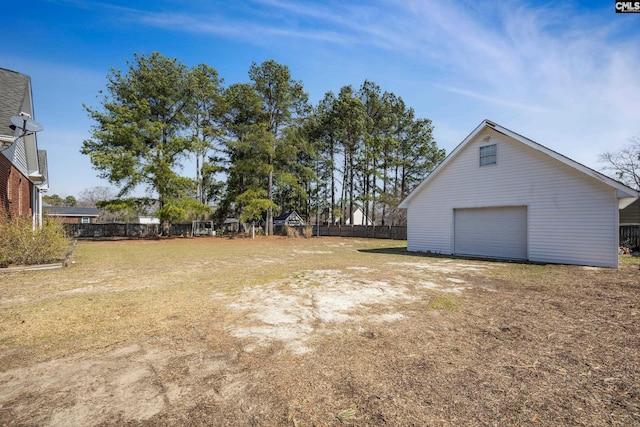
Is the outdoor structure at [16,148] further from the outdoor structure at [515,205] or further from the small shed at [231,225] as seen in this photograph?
the small shed at [231,225]

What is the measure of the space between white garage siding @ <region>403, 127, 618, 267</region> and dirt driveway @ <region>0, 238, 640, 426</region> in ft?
16.2

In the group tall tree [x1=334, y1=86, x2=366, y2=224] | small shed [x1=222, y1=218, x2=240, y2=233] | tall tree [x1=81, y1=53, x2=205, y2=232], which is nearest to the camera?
tall tree [x1=81, y1=53, x2=205, y2=232]

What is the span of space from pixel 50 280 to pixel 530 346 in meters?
9.64

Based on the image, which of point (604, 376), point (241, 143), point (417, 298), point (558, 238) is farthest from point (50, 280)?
point (241, 143)

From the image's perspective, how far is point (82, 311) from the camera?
183 inches

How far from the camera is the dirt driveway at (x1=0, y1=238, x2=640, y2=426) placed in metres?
2.18

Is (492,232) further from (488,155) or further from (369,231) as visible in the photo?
(369,231)

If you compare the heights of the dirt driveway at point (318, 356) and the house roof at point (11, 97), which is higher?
the house roof at point (11, 97)

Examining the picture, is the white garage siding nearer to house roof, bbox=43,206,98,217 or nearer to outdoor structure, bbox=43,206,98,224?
outdoor structure, bbox=43,206,98,224

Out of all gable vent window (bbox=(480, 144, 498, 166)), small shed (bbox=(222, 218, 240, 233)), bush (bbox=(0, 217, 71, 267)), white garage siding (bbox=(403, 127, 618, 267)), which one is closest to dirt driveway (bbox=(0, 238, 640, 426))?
bush (bbox=(0, 217, 71, 267))

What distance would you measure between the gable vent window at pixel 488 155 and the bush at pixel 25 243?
1612cm

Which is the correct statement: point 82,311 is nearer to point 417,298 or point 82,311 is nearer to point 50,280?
point 50,280

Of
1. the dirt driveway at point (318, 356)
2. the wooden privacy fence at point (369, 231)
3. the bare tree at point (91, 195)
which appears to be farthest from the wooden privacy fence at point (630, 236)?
the bare tree at point (91, 195)

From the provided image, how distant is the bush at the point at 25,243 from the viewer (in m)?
8.00
